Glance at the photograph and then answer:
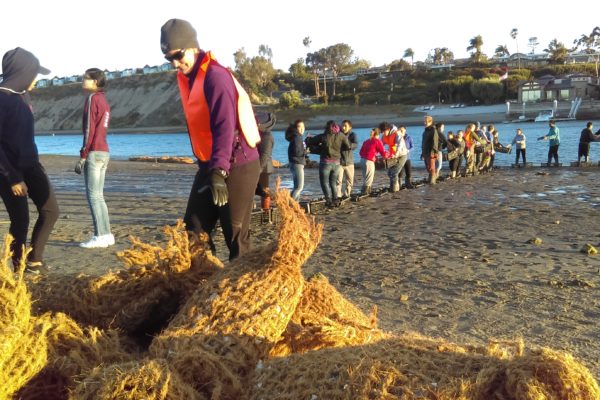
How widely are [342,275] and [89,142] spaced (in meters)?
3.20

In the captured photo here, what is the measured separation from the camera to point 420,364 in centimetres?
189

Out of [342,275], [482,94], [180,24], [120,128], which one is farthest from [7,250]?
[120,128]

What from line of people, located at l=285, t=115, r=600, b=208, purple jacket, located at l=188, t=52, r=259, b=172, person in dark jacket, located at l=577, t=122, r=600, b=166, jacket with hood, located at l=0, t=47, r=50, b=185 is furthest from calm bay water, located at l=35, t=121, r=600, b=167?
purple jacket, located at l=188, t=52, r=259, b=172

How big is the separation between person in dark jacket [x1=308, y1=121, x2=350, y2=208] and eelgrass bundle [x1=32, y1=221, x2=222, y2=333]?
29.9 feet

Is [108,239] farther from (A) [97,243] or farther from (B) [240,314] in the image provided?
(B) [240,314]

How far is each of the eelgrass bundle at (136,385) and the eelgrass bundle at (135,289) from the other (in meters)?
0.73

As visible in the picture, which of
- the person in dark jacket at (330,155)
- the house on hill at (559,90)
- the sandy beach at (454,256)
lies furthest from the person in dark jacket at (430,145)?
the house on hill at (559,90)

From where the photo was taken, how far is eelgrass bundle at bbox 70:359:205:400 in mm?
1893

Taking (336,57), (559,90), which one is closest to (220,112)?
(559,90)

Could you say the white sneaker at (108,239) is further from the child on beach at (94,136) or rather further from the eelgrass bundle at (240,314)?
the eelgrass bundle at (240,314)

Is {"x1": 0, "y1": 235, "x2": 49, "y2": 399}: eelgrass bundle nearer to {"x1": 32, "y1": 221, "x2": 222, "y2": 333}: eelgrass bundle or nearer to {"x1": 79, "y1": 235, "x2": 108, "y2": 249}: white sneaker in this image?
{"x1": 32, "y1": 221, "x2": 222, "y2": 333}: eelgrass bundle

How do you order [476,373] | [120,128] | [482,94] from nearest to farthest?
[476,373] < [482,94] < [120,128]

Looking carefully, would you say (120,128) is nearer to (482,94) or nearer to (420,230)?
(482,94)

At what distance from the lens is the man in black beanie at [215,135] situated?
354 cm
